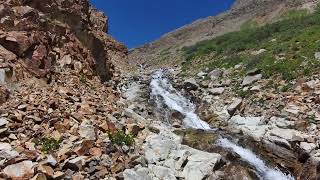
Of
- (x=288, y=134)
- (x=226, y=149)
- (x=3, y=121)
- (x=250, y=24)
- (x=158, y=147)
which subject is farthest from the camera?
(x=250, y=24)

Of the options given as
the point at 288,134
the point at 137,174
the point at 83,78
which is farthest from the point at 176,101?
the point at 137,174

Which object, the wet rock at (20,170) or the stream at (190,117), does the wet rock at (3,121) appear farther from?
the stream at (190,117)

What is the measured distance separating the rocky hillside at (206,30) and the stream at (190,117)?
43.6 ft

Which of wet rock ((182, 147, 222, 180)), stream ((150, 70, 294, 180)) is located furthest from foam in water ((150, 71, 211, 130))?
wet rock ((182, 147, 222, 180))

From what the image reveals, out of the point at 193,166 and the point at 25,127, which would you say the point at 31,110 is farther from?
the point at 193,166

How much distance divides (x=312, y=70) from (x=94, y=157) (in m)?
14.7

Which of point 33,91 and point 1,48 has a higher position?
point 1,48

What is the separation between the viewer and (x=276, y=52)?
2919 cm

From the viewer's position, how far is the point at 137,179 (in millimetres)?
12344

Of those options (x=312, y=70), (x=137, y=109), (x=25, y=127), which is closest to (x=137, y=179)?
(x=25, y=127)

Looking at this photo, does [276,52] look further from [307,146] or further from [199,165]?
[199,165]

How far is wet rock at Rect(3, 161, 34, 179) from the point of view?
11094 millimetres

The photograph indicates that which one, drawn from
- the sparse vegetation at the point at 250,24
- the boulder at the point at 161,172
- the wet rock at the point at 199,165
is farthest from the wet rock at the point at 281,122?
Answer: the sparse vegetation at the point at 250,24

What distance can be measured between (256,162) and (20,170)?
28.5ft
